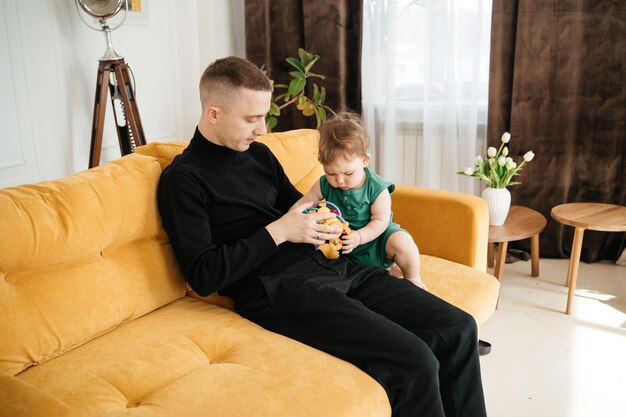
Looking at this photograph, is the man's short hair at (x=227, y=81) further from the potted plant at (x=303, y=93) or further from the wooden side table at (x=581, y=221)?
the wooden side table at (x=581, y=221)

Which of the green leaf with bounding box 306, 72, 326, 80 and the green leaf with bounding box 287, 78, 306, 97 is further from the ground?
the green leaf with bounding box 306, 72, 326, 80

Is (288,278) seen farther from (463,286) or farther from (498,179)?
(498,179)

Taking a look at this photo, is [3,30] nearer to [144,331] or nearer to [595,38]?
[144,331]

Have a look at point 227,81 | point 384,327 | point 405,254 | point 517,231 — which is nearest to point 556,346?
point 517,231

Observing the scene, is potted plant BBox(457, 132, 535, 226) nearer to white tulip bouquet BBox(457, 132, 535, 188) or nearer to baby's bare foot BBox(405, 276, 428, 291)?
white tulip bouquet BBox(457, 132, 535, 188)

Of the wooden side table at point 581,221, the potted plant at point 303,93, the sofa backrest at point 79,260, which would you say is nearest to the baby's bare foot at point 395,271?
the sofa backrest at point 79,260

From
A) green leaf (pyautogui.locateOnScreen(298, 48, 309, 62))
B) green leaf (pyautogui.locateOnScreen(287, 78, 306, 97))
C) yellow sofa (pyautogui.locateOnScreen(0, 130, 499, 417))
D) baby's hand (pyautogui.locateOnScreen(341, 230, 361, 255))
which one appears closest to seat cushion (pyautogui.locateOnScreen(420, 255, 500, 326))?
yellow sofa (pyautogui.locateOnScreen(0, 130, 499, 417))

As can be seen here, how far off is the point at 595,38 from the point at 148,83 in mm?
2267

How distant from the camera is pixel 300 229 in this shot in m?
1.73

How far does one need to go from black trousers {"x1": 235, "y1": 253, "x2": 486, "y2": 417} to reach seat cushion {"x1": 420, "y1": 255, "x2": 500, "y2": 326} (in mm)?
194

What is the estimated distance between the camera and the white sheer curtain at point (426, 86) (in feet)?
10.5

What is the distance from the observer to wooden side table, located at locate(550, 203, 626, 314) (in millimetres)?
2603

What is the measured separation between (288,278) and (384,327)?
33 cm

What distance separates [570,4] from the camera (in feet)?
9.66
